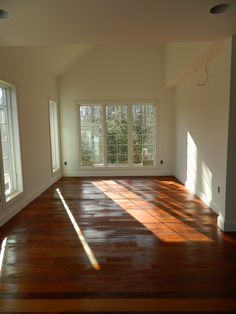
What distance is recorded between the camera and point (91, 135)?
698 centimetres

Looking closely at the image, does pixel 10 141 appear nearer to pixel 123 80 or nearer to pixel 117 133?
pixel 117 133

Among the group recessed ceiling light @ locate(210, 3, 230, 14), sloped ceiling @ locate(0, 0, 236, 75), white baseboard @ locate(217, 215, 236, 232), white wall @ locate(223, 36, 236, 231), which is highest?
sloped ceiling @ locate(0, 0, 236, 75)

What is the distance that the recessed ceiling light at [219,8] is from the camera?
7.16 feet

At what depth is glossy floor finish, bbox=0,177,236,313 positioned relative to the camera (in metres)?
1.96

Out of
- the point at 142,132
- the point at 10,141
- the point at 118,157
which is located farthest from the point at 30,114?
the point at 142,132

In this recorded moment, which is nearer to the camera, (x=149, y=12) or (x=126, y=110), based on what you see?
(x=149, y=12)

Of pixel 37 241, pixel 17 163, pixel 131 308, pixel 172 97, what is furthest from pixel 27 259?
pixel 172 97

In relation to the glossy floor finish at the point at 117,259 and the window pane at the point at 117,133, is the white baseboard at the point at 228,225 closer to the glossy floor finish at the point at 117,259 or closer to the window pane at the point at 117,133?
the glossy floor finish at the point at 117,259

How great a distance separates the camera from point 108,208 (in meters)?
4.13

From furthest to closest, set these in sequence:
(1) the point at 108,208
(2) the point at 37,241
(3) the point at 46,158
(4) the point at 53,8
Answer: (3) the point at 46,158
(1) the point at 108,208
(2) the point at 37,241
(4) the point at 53,8

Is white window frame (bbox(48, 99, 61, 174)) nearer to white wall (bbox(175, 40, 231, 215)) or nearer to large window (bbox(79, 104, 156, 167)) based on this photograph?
large window (bbox(79, 104, 156, 167))

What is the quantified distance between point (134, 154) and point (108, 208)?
305 cm

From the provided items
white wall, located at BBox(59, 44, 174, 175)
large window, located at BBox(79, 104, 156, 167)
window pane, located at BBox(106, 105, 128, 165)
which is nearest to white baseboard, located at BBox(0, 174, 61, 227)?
large window, located at BBox(79, 104, 156, 167)

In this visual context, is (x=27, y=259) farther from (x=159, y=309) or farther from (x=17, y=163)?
(x=17, y=163)
